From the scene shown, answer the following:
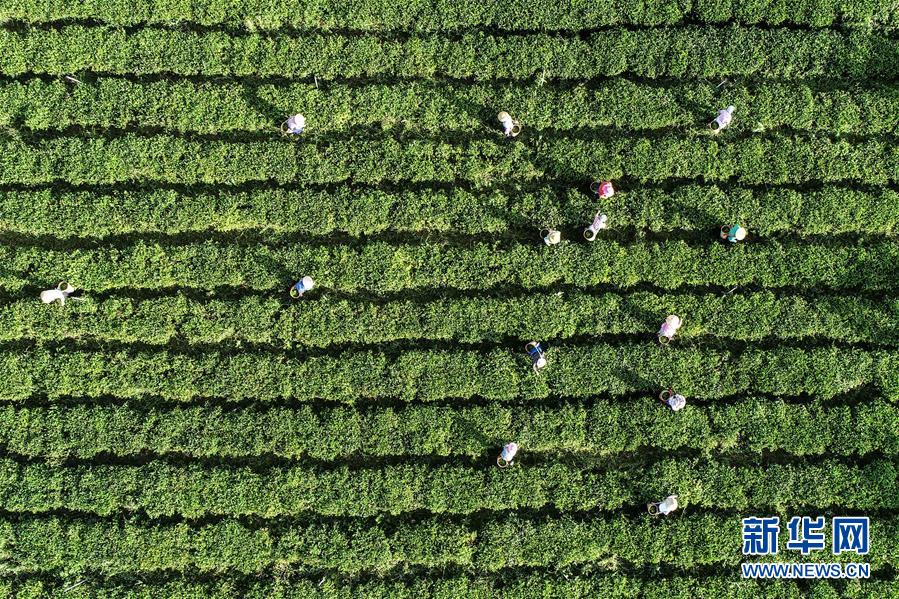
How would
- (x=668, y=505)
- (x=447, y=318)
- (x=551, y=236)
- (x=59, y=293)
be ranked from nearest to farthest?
(x=668, y=505) < (x=59, y=293) < (x=551, y=236) < (x=447, y=318)

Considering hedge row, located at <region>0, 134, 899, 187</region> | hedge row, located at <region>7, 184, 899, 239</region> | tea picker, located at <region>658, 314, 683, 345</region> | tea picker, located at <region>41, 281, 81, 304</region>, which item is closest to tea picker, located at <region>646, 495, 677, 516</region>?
tea picker, located at <region>658, 314, 683, 345</region>

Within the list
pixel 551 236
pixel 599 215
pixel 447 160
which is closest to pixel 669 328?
pixel 599 215

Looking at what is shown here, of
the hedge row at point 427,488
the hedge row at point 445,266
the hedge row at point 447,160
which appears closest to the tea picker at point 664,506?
the hedge row at point 427,488

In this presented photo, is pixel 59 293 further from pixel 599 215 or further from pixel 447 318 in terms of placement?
pixel 599 215

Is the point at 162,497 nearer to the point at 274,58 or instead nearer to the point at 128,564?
the point at 128,564

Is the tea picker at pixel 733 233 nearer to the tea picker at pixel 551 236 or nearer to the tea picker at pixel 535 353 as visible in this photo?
the tea picker at pixel 551 236

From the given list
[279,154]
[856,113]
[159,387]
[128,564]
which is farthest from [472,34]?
[128,564]
